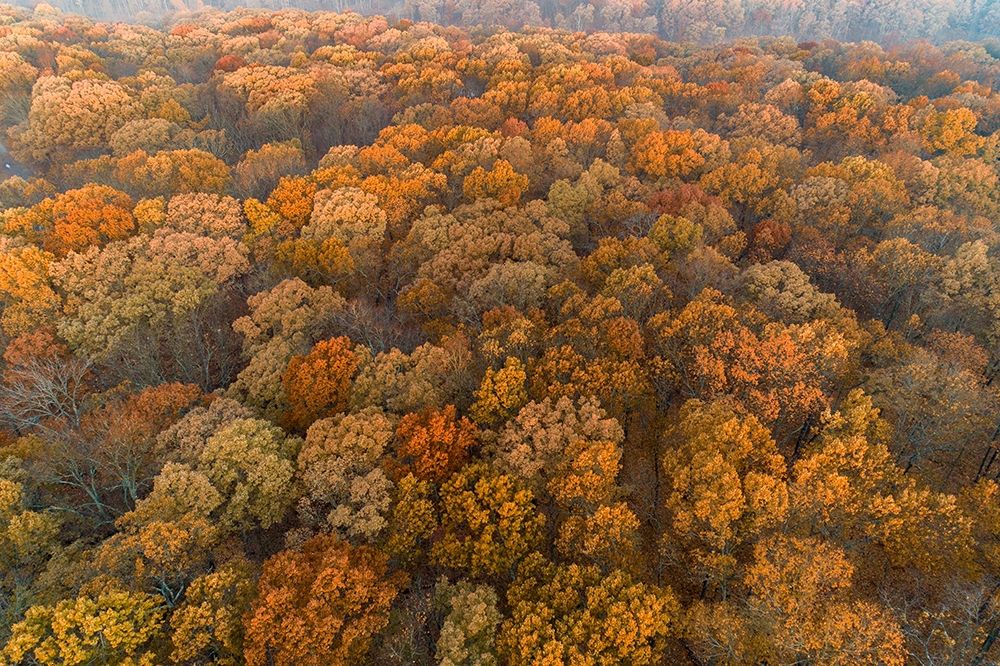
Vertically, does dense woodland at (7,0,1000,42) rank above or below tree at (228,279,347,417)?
above

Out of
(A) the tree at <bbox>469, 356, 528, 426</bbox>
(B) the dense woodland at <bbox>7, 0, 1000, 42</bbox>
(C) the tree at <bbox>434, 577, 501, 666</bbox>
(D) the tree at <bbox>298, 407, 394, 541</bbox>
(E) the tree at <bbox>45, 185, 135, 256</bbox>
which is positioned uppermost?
(B) the dense woodland at <bbox>7, 0, 1000, 42</bbox>

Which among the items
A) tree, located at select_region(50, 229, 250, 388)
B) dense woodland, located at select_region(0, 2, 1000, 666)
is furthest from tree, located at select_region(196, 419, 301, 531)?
tree, located at select_region(50, 229, 250, 388)

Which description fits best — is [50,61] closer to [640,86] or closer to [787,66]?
[640,86]

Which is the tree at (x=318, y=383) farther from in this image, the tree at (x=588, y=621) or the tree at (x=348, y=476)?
the tree at (x=588, y=621)

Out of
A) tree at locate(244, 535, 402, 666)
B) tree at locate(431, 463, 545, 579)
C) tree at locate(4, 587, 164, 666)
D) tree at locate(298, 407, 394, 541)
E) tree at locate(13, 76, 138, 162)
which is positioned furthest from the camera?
tree at locate(13, 76, 138, 162)

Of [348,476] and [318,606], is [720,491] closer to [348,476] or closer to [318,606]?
[318,606]

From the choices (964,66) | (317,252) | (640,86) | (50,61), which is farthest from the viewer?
(964,66)

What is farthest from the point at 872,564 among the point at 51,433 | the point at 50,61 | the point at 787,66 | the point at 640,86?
the point at 50,61

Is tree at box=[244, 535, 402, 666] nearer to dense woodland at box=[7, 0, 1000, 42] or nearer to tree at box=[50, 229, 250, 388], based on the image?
tree at box=[50, 229, 250, 388]
